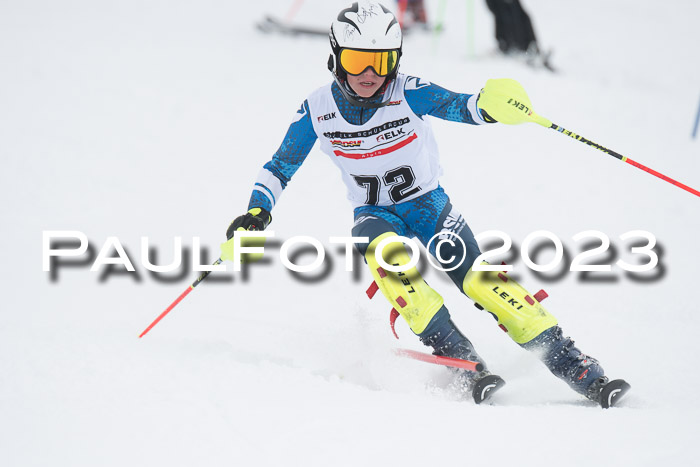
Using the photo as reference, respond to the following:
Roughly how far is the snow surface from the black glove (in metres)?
0.65

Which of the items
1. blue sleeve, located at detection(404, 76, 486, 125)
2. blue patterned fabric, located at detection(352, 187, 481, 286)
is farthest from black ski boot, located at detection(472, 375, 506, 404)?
blue sleeve, located at detection(404, 76, 486, 125)

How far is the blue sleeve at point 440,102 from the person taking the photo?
11.5 ft

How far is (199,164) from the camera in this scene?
712 centimetres

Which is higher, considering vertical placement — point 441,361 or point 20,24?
point 20,24

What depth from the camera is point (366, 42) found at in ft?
11.3

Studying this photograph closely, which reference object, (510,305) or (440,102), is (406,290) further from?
(440,102)

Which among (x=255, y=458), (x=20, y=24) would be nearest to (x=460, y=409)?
(x=255, y=458)

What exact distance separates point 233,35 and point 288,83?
2331mm

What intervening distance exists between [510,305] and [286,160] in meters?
1.43

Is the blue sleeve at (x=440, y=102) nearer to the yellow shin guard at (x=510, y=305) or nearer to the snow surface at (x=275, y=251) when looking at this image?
the yellow shin guard at (x=510, y=305)

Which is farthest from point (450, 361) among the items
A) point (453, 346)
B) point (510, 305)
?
point (510, 305)

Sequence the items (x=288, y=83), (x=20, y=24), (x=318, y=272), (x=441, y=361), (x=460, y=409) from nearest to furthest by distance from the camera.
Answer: (x=460, y=409) → (x=441, y=361) → (x=318, y=272) → (x=288, y=83) → (x=20, y=24)

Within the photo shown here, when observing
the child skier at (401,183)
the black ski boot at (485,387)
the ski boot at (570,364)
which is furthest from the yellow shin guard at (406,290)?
the ski boot at (570,364)

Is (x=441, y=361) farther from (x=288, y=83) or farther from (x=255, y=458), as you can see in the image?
(x=288, y=83)
